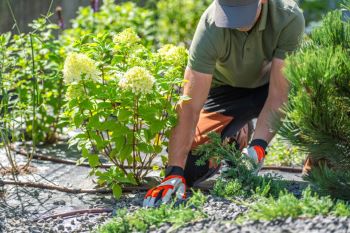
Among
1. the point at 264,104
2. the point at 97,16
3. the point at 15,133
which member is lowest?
the point at 15,133

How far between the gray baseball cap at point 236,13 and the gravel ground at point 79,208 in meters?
0.99

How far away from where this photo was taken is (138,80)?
397cm

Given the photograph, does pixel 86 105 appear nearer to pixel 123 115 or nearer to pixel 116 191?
pixel 123 115

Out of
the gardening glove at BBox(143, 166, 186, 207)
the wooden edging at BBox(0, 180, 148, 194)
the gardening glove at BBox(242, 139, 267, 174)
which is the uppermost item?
the gardening glove at BBox(242, 139, 267, 174)

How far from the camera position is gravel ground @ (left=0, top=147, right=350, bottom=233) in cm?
308

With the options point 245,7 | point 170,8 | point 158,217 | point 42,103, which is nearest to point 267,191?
point 158,217

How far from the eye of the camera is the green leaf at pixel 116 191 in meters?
4.39

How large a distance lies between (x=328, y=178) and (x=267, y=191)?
11.7 inches

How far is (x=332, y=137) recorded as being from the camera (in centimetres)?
350

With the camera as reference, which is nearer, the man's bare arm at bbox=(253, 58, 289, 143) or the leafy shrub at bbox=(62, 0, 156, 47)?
the man's bare arm at bbox=(253, 58, 289, 143)

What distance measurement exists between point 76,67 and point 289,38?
4.14ft

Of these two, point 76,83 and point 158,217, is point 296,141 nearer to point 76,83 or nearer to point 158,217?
point 158,217

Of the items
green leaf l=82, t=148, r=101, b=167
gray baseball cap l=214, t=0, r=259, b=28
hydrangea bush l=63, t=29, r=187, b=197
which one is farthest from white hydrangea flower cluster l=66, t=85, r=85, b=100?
gray baseball cap l=214, t=0, r=259, b=28

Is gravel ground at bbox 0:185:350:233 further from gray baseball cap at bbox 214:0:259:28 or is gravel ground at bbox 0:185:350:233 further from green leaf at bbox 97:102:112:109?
gray baseball cap at bbox 214:0:259:28
